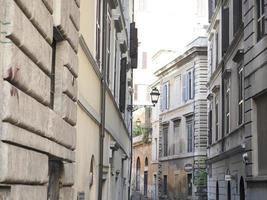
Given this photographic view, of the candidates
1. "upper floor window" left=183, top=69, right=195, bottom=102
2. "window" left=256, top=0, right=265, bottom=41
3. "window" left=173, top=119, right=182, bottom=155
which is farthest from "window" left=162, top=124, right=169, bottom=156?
"window" left=256, top=0, right=265, bottom=41

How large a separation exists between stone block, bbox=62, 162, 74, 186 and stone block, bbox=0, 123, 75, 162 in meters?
0.37

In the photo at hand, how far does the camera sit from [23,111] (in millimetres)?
5945

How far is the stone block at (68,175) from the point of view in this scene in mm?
8766

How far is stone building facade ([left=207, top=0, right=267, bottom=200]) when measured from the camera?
17.0 metres

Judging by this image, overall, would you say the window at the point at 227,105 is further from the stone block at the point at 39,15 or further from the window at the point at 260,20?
the stone block at the point at 39,15

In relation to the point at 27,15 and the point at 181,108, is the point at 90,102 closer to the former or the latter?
the point at 27,15

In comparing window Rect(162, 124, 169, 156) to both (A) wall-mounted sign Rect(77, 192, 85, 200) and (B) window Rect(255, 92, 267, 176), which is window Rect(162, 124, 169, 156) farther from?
(A) wall-mounted sign Rect(77, 192, 85, 200)

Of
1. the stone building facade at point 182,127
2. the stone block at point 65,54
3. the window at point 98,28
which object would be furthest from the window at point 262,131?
the stone building facade at point 182,127

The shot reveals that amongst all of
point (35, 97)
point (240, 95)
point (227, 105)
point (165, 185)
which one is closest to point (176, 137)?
point (165, 185)

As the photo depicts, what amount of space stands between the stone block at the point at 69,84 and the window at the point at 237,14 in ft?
41.9

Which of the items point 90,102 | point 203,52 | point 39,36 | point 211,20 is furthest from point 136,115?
point 39,36

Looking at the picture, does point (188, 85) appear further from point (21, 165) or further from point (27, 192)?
point (21, 165)

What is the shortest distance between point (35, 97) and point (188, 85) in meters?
39.3

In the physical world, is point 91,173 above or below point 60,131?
below
